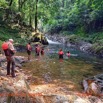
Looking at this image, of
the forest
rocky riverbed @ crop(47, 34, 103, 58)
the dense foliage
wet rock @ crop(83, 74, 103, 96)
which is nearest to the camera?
the forest

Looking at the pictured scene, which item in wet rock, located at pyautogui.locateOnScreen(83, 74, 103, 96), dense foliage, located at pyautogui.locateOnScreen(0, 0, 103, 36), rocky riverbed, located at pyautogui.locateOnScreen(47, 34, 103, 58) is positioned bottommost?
rocky riverbed, located at pyautogui.locateOnScreen(47, 34, 103, 58)

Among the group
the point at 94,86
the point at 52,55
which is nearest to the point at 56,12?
the point at 52,55

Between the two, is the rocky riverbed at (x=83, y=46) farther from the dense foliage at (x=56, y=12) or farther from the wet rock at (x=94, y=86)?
the wet rock at (x=94, y=86)

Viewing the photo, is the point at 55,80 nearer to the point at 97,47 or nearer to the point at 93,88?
the point at 93,88

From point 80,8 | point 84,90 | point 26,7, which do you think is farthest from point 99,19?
point 84,90

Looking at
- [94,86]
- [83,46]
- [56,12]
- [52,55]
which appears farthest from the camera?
[56,12]

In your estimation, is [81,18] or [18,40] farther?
[81,18]

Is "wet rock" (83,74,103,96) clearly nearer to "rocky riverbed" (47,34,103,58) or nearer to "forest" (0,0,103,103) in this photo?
"forest" (0,0,103,103)

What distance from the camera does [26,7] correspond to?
5281cm

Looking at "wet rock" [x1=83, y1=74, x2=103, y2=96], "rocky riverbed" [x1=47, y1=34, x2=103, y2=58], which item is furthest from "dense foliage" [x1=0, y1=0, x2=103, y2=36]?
"wet rock" [x1=83, y1=74, x2=103, y2=96]

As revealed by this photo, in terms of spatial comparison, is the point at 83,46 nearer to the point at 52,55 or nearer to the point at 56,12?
the point at 56,12

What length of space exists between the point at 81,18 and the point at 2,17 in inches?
1140

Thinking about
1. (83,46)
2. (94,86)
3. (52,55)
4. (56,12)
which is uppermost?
(56,12)

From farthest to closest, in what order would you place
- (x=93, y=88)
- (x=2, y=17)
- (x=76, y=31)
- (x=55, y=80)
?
1. (x=76, y=31)
2. (x=2, y=17)
3. (x=55, y=80)
4. (x=93, y=88)
